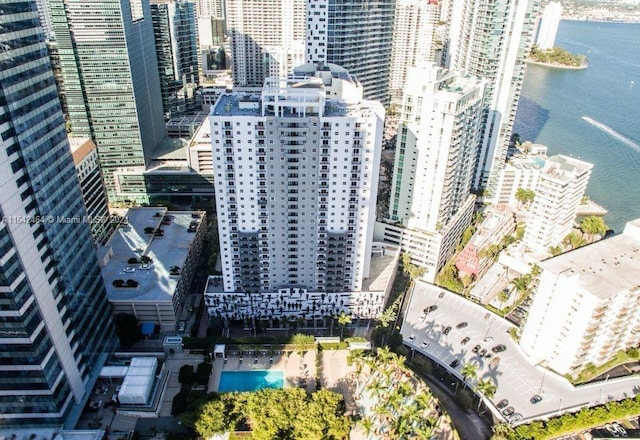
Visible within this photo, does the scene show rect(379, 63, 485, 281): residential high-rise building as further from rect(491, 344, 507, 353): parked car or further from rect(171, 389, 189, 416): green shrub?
rect(171, 389, 189, 416): green shrub

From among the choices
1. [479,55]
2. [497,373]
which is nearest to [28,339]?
[497,373]

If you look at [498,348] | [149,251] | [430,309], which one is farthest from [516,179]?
[149,251]

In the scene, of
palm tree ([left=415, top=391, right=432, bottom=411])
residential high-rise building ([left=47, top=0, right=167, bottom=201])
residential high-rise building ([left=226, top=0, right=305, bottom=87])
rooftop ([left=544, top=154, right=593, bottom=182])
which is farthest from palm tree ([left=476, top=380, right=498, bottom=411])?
residential high-rise building ([left=226, top=0, right=305, bottom=87])

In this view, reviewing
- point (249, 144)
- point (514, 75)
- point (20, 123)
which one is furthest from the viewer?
point (514, 75)

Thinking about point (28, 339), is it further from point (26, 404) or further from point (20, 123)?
point (20, 123)

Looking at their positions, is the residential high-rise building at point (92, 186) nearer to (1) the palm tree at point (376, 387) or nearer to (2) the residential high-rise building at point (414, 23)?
(1) the palm tree at point (376, 387)

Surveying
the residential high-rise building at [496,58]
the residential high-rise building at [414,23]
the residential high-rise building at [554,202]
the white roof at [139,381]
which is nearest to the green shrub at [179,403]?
the white roof at [139,381]

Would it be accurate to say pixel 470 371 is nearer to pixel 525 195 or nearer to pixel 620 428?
pixel 620 428
